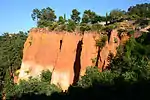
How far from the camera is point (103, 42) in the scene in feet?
124

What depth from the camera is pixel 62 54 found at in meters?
41.5

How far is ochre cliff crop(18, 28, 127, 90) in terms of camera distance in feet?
125

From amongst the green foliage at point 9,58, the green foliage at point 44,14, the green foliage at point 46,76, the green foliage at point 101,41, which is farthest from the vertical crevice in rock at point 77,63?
the green foliage at point 44,14

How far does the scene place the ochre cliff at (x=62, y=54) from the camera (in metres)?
38.1

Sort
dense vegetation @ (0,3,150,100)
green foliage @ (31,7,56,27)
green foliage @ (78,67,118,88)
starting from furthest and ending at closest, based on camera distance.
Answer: green foliage @ (31,7,56,27) < green foliage @ (78,67,118,88) < dense vegetation @ (0,3,150,100)

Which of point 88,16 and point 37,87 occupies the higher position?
point 88,16

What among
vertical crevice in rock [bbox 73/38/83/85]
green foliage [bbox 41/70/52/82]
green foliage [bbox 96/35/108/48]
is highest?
green foliage [bbox 96/35/108/48]

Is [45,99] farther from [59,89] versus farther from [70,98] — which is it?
[59,89]

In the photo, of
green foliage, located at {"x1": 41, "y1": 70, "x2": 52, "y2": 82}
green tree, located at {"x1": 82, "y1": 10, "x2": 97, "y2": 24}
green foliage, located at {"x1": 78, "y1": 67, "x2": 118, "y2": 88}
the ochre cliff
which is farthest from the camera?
green tree, located at {"x1": 82, "y1": 10, "x2": 97, "y2": 24}

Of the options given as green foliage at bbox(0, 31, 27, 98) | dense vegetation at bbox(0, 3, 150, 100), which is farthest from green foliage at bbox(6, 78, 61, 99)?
Answer: green foliage at bbox(0, 31, 27, 98)

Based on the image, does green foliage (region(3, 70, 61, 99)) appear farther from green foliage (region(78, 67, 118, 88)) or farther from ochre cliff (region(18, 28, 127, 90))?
green foliage (region(78, 67, 118, 88))

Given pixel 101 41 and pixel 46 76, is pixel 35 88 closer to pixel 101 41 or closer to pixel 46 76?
Result: pixel 46 76

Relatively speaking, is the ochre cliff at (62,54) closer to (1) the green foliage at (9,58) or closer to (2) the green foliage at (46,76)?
(2) the green foliage at (46,76)

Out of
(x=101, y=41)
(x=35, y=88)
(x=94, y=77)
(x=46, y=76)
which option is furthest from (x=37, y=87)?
(x=101, y=41)
